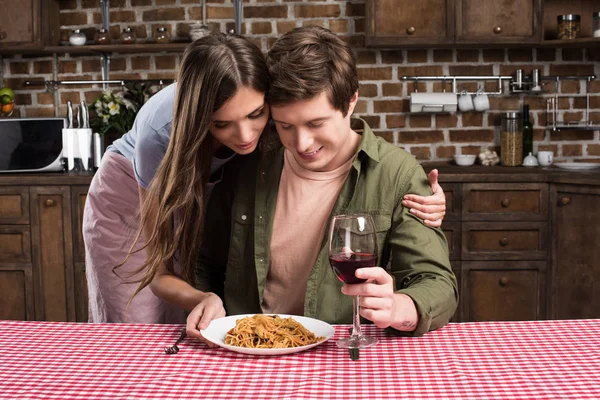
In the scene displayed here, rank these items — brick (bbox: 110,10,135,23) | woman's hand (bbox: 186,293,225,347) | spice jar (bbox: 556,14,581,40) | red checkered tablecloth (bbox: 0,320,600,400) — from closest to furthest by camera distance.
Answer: red checkered tablecloth (bbox: 0,320,600,400)
woman's hand (bbox: 186,293,225,347)
spice jar (bbox: 556,14,581,40)
brick (bbox: 110,10,135,23)

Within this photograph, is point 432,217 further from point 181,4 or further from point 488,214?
point 181,4

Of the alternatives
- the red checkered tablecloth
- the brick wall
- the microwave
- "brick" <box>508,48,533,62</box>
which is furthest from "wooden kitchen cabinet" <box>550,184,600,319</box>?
the microwave

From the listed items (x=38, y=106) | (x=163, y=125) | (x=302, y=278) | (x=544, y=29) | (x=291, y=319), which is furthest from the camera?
(x=38, y=106)

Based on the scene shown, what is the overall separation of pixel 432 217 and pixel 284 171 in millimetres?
419

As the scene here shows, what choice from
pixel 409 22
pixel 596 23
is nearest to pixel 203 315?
pixel 409 22

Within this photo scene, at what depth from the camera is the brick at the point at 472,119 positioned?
4.14 m

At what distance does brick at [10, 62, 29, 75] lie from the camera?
432cm

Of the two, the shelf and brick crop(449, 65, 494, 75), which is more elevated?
the shelf

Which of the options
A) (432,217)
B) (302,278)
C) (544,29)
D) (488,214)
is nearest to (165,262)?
(302,278)

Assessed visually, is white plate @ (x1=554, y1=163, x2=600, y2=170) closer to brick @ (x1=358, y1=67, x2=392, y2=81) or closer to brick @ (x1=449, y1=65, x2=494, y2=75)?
brick @ (x1=449, y1=65, x2=494, y2=75)

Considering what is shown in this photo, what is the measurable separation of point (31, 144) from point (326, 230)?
2644mm

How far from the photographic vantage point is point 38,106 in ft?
14.2

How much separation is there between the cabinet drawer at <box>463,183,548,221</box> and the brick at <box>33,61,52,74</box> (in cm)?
249

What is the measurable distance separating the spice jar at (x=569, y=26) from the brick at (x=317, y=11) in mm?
1195
